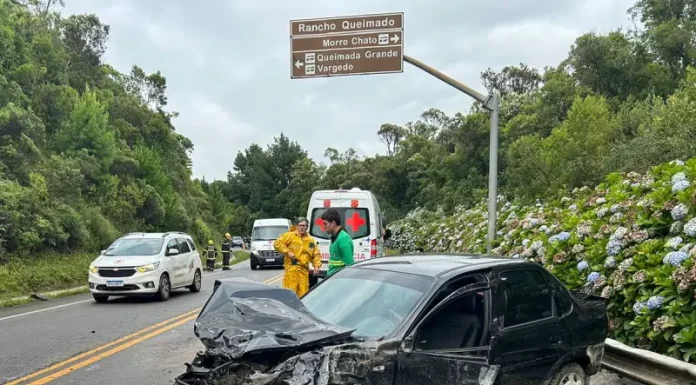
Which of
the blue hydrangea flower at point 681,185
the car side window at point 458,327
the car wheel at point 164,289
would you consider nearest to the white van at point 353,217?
the car wheel at point 164,289

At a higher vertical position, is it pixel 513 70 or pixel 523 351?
pixel 513 70

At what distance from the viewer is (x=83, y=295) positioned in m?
15.3

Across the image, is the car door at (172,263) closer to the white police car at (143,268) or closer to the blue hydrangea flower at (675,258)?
the white police car at (143,268)

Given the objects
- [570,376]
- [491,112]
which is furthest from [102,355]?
[491,112]

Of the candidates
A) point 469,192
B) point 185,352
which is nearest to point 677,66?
point 469,192

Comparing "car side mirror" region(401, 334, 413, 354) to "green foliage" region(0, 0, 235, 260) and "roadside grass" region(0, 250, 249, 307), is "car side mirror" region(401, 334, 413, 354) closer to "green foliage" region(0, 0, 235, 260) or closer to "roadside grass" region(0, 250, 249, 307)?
"roadside grass" region(0, 250, 249, 307)

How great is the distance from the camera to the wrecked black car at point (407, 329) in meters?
3.78

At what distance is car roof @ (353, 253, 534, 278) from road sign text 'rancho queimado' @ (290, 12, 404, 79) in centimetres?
827

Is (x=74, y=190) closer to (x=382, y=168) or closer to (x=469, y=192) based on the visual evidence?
(x=469, y=192)

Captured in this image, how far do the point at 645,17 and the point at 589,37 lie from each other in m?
16.6

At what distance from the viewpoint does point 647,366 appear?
5750 millimetres

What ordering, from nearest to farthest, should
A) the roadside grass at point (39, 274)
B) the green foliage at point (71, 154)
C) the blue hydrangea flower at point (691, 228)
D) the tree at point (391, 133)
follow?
1. the blue hydrangea flower at point (691, 228)
2. the roadside grass at point (39, 274)
3. the green foliage at point (71, 154)
4. the tree at point (391, 133)

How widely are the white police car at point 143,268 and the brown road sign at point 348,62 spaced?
5281 millimetres

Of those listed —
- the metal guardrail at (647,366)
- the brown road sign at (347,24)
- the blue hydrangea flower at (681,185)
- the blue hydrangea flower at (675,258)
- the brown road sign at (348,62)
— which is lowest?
the metal guardrail at (647,366)
